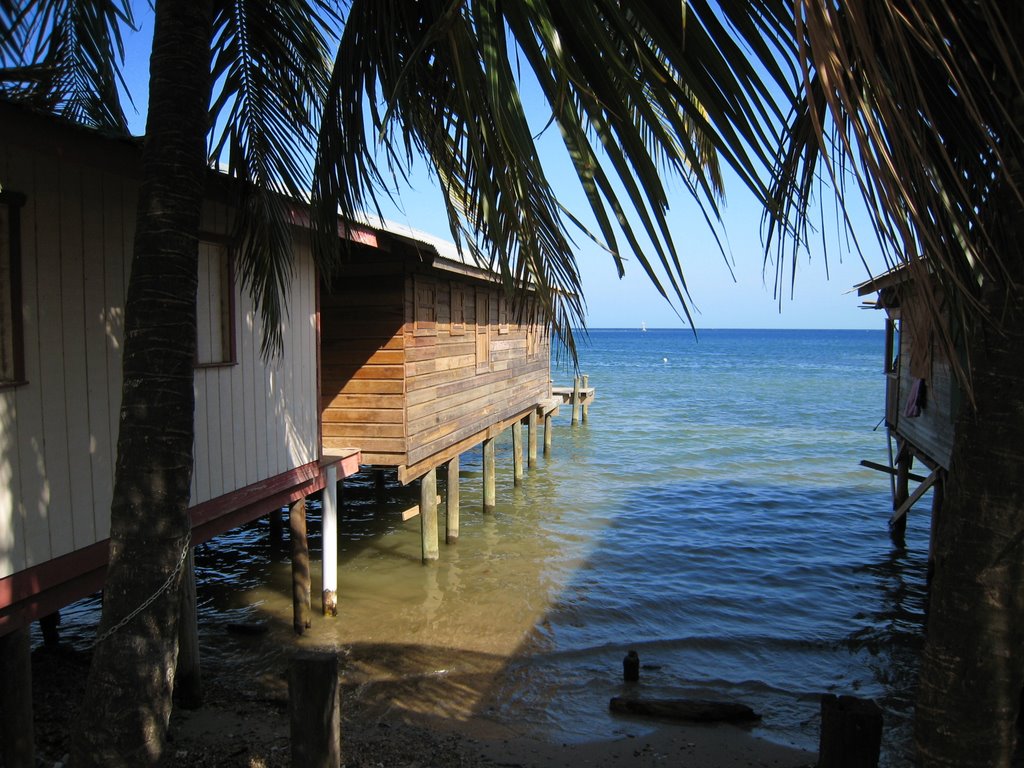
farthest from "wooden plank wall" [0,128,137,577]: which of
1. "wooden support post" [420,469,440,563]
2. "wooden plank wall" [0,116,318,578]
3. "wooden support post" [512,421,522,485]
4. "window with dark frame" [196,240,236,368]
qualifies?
"wooden support post" [512,421,522,485]

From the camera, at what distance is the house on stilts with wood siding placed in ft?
14.8

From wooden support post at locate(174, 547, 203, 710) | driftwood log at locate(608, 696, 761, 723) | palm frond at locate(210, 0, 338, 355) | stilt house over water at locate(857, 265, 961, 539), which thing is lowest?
driftwood log at locate(608, 696, 761, 723)

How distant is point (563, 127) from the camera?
159 cm

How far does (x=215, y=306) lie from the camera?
22.0 ft

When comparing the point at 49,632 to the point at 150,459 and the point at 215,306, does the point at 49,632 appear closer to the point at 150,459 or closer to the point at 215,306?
the point at 215,306

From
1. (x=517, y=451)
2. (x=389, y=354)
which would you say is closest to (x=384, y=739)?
(x=389, y=354)

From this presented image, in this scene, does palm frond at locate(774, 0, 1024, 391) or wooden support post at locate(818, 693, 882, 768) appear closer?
palm frond at locate(774, 0, 1024, 391)

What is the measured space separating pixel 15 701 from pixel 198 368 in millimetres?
2701

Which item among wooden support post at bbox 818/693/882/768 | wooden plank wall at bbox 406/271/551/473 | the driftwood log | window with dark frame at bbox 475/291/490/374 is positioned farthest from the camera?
window with dark frame at bbox 475/291/490/374

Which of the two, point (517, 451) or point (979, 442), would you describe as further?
point (517, 451)

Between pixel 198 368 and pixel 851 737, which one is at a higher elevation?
pixel 198 368

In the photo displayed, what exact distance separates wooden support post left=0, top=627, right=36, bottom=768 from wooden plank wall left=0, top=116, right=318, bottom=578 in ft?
1.46

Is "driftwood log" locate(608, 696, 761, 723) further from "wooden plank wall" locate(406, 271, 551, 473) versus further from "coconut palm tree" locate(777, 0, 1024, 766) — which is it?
"coconut palm tree" locate(777, 0, 1024, 766)

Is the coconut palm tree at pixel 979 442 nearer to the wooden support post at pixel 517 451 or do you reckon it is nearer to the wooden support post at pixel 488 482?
the wooden support post at pixel 488 482
